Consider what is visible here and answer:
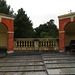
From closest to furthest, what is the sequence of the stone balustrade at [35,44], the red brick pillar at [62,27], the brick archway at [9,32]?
the brick archway at [9,32] → the red brick pillar at [62,27] → the stone balustrade at [35,44]

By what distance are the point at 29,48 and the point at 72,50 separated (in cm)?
392

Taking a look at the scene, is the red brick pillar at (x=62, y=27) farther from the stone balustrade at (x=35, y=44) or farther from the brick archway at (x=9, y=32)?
the brick archway at (x=9, y=32)

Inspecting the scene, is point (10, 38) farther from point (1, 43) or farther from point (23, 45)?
point (1, 43)

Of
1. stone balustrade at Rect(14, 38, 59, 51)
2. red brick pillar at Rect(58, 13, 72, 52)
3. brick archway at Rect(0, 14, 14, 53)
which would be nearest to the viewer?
brick archway at Rect(0, 14, 14, 53)

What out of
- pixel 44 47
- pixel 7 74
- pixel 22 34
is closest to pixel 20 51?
pixel 44 47

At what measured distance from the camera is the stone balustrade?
7.39 meters

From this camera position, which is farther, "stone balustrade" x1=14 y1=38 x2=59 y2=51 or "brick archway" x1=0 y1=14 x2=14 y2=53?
"stone balustrade" x1=14 y1=38 x2=59 y2=51

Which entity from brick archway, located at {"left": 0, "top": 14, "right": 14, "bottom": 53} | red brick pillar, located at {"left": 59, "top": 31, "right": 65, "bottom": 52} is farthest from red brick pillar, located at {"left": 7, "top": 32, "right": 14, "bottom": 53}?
red brick pillar, located at {"left": 59, "top": 31, "right": 65, "bottom": 52}

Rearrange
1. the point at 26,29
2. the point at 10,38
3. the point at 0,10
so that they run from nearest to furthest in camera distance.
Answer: the point at 10,38, the point at 0,10, the point at 26,29

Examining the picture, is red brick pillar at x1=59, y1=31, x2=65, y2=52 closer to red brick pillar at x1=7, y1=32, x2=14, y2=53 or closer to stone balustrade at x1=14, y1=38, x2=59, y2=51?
stone balustrade at x1=14, y1=38, x2=59, y2=51

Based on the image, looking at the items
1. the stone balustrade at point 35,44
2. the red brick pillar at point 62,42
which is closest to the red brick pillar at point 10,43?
the stone balustrade at point 35,44

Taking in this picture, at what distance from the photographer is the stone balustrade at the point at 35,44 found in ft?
24.2

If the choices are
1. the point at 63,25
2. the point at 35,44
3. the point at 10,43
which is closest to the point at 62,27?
the point at 63,25

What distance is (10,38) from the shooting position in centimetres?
689
